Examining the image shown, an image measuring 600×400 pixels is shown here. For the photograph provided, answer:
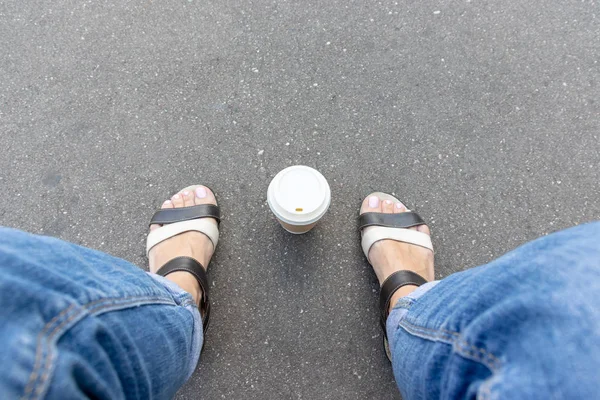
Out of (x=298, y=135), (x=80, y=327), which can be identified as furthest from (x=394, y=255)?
(x=80, y=327)

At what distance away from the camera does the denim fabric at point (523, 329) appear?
0.60 m

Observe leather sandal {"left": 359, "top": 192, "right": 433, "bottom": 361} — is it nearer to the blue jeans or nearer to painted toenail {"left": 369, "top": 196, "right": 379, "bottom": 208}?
painted toenail {"left": 369, "top": 196, "right": 379, "bottom": 208}

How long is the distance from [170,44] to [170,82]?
0.19 meters

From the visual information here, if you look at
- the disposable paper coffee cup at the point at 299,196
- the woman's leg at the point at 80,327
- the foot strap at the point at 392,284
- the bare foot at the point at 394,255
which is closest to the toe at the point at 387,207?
the bare foot at the point at 394,255

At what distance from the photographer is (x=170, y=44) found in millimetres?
1723

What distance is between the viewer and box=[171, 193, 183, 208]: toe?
5.07 feet

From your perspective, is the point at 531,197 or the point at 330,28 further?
the point at 330,28

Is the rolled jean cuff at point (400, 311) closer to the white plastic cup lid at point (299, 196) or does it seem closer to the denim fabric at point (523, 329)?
the denim fabric at point (523, 329)

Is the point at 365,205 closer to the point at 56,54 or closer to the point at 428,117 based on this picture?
the point at 428,117

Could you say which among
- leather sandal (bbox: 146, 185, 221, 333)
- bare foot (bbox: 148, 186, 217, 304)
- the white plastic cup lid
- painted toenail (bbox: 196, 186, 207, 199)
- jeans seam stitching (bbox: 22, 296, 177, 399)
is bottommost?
bare foot (bbox: 148, 186, 217, 304)

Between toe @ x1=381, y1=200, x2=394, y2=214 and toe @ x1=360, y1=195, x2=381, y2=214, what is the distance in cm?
2

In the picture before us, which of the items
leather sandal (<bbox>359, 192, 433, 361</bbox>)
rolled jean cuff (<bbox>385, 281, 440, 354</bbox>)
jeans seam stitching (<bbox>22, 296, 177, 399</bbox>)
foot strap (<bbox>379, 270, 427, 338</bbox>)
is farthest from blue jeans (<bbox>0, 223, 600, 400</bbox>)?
Answer: leather sandal (<bbox>359, 192, 433, 361</bbox>)

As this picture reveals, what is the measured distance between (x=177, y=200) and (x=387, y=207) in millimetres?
853

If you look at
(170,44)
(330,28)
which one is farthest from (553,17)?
(170,44)
